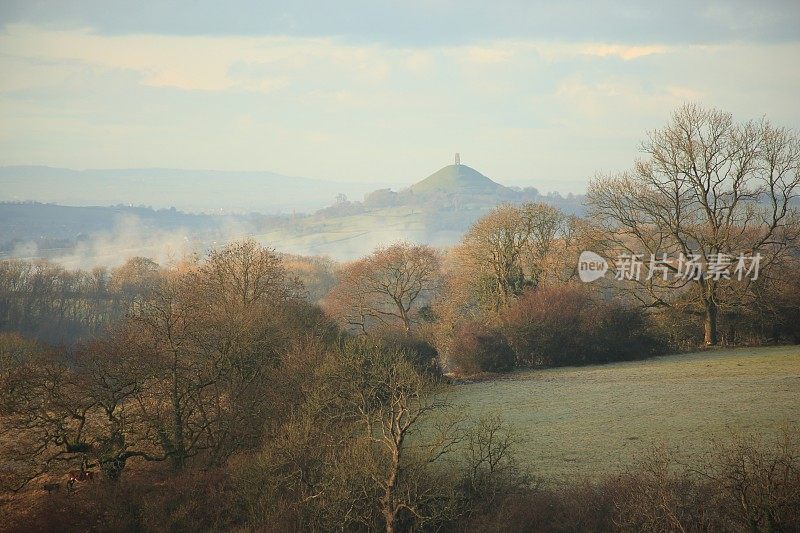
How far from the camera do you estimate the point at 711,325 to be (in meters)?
39.0

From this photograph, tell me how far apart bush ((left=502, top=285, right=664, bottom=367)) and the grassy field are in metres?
1.90

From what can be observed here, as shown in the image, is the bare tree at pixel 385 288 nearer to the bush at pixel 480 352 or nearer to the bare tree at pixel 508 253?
the bare tree at pixel 508 253

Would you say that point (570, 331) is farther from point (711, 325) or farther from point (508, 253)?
point (508, 253)

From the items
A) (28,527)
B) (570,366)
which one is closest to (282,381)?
(28,527)

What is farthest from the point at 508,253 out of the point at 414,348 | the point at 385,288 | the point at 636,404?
the point at 636,404

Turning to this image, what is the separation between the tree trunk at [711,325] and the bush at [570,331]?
3.43m

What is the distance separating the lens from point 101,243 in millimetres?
179625

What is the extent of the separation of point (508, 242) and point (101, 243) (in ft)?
519

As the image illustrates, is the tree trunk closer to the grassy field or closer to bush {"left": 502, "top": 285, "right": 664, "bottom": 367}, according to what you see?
the grassy field

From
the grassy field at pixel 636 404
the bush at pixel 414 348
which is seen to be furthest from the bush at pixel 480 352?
the bush at pixel 414 348

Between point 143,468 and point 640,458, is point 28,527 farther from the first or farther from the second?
point 640,458

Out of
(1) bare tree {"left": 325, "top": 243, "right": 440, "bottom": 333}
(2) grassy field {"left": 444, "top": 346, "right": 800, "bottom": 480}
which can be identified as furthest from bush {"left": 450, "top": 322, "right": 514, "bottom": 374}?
(1) bare tree {"left": 325, "top": 243, "right": 440, "bottom": 333}

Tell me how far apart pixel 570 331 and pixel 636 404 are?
11.0 metres

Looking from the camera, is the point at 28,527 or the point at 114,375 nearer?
the point at 28,527
